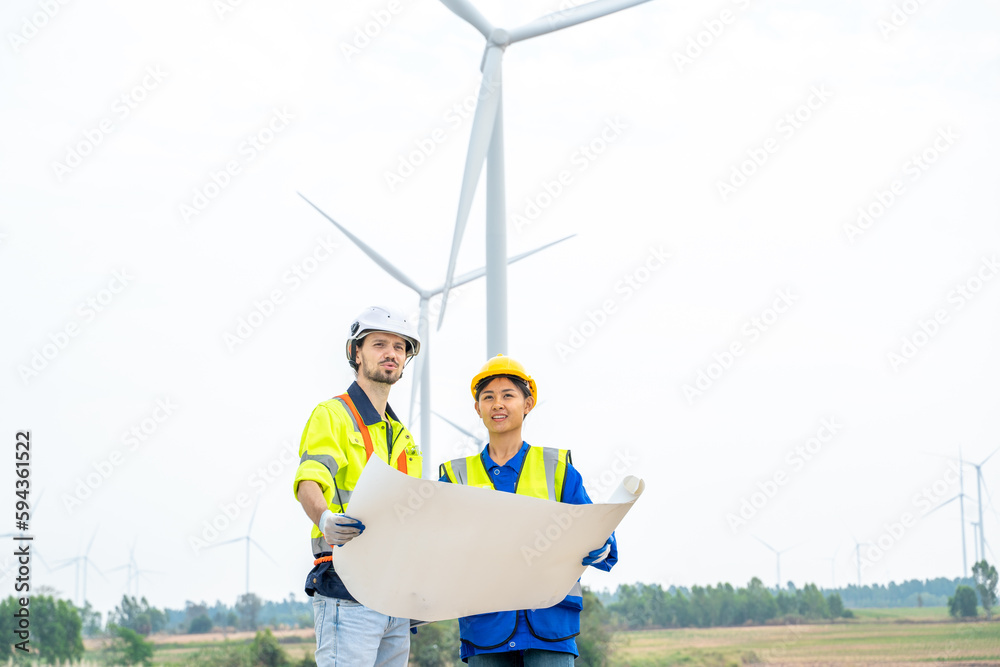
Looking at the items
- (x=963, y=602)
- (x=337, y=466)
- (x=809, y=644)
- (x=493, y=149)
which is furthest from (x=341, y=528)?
(x=963, y=602)

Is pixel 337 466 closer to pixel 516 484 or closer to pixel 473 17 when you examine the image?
pixel 516 484

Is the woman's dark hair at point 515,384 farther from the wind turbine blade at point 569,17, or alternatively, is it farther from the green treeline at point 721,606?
the green treeline at point 721,606

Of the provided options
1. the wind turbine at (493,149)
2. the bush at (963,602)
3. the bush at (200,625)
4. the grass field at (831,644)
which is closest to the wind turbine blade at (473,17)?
the wind turbine at (493,149)

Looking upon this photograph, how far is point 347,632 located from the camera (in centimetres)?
498

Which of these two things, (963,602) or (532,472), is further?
(963,602)

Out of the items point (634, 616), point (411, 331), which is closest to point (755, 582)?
point (634, 616)

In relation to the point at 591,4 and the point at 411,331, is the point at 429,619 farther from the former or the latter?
the point at 591,4

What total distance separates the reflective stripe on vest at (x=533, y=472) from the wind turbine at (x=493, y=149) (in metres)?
10.7

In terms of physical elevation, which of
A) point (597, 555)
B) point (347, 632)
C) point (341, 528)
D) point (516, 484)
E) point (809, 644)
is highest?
point (516, 484)

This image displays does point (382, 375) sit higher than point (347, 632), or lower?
higher

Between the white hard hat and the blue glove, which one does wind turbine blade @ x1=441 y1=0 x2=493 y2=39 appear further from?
the blue glove

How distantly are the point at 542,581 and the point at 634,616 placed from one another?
50473 mm

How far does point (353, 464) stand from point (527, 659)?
1.37m

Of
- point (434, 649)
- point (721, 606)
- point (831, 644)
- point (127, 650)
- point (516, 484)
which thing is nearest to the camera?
point (516, 484)
